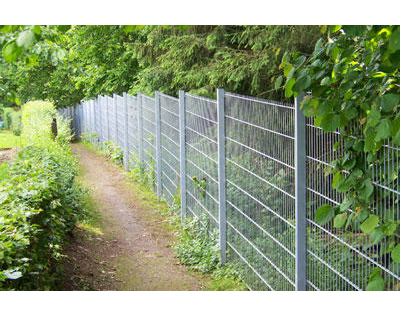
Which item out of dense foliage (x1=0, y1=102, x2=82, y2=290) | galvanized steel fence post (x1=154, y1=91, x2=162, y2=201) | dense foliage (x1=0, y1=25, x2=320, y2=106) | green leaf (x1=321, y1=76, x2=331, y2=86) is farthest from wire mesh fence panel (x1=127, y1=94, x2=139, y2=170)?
green leaf (x1=321, y1=76, x2=331, y2=86)

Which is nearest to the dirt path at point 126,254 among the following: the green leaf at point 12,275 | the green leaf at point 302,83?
the green leaf at point 12,275

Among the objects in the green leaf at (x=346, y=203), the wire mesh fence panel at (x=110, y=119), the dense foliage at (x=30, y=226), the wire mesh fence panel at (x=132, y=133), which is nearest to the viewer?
the green leaf at (x=346, y=203)

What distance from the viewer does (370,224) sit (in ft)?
11.3

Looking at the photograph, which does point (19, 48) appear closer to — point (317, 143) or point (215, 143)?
point (317, 143)

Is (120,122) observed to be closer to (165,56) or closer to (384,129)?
(165,56)

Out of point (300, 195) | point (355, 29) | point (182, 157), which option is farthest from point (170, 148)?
point (355, 29)

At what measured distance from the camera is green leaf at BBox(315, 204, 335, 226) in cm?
385

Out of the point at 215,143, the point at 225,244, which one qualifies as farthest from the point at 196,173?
the point at 225,244

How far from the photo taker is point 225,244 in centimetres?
662

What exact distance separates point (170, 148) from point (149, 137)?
7.37 ft

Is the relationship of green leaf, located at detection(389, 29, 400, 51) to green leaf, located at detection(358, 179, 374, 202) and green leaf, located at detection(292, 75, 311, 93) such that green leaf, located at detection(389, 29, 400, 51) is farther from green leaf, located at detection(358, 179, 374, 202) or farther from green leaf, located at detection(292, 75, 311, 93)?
green leaf, located at detection(358, 179, 374, 202)

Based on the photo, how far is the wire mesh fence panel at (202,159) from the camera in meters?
7.05

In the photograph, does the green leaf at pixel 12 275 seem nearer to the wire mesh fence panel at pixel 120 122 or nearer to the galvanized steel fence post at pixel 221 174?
the galvanized steel fence post at pixel 221 174
